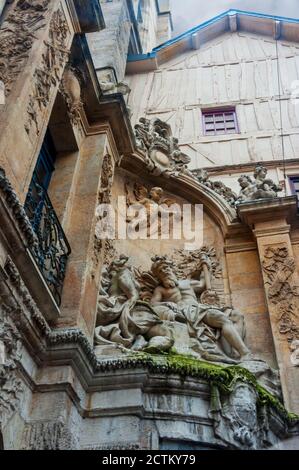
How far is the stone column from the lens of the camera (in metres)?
6.27

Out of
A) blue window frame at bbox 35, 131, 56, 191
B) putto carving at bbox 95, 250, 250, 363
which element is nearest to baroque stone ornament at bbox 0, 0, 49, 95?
blue window frame at bbox 35, 131, 56, 191

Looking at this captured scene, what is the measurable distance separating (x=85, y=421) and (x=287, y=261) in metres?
3.97

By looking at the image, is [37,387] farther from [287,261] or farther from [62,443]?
[287,261]

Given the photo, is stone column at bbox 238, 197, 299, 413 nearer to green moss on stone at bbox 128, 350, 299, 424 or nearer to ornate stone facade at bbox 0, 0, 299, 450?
ornate stone facade at bbox 0, 0, 299, 450

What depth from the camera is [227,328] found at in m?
6.69

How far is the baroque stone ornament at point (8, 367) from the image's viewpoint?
434 centimetres

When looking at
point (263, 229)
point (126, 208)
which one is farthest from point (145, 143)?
point (263, 229)

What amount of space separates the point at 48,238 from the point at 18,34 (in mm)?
2542

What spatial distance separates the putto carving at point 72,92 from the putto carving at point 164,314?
2322mm

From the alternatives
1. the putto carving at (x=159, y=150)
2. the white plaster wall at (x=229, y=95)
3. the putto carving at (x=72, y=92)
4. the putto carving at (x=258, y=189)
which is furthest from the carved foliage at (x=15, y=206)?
the white plaster wall at (x=229, y=95)

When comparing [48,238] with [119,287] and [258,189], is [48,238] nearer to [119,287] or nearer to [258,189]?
[119,287]

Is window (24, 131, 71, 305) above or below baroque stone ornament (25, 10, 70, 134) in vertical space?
below

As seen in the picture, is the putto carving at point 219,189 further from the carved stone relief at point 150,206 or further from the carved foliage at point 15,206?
the carved foliage at point 15,206
